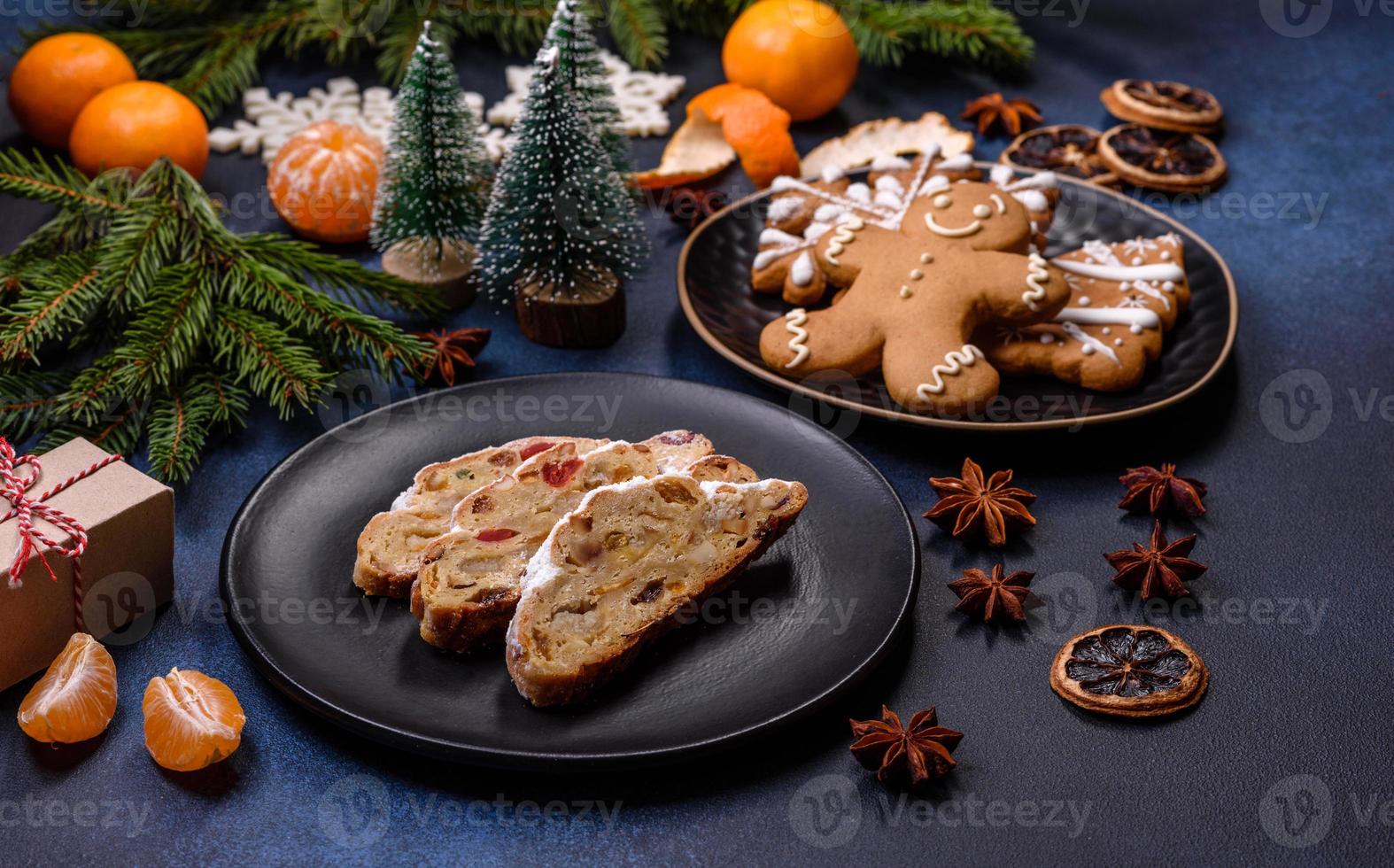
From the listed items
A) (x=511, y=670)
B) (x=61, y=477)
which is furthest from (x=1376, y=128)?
(x=61, y=477)

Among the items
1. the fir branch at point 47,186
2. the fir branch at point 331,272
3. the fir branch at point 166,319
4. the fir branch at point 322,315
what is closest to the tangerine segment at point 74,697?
the fir branch at point 166,319

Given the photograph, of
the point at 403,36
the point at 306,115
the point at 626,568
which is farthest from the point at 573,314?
the point at 403,36

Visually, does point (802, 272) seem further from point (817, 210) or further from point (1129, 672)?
point (1129, 672)

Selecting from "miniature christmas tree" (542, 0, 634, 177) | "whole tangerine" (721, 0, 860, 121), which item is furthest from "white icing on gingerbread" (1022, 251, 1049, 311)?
"whole tangerine" (721, 0, 860, 121)

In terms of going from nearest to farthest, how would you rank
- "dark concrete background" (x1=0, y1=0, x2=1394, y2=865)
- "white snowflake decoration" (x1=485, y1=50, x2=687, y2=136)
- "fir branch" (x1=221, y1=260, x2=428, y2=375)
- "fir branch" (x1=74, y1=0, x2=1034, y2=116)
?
"dark concrete background" (x1=0, y1=0, x2=1394, y2=865), "fir branch" (x1=221, y1=260, x2=428, y2=375), "white snowflake decoration" (x1=485, y1=50, x2=687, y2=136), "fir branch" (x1=74, y1=0, x2=1034, y2=116)

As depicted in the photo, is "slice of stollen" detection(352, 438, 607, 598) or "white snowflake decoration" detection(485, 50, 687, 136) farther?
"white snowflake decoration" detection(485, 50, 687, 136)

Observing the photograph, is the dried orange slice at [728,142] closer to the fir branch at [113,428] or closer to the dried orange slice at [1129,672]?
the fir branch at [113,428]

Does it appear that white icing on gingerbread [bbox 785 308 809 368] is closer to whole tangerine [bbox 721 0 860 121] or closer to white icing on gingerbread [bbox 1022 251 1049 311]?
white icing on gingerbread [bbox 1022 251 1049 311]
